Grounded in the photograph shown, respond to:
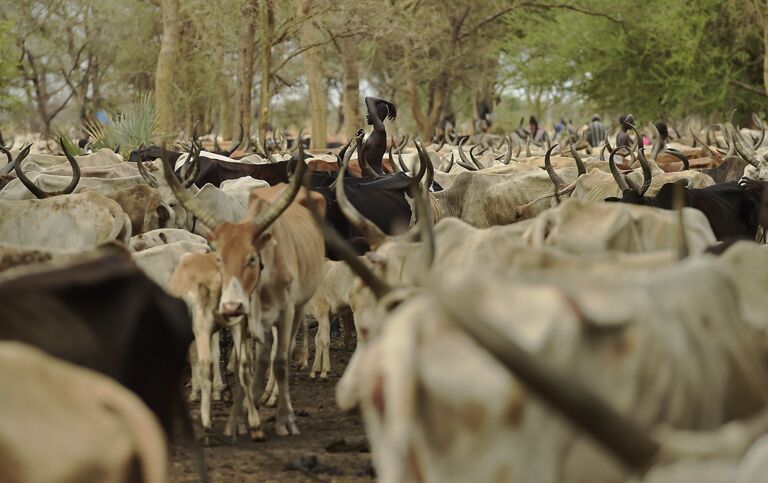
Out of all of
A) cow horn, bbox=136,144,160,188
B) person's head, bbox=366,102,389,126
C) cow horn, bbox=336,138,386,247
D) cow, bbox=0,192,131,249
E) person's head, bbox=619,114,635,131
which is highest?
person's head, bbox=366,102,389,126

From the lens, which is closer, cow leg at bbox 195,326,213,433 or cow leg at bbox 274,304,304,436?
cow leg at bbox 195,326,213,433

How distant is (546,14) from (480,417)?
143 feet

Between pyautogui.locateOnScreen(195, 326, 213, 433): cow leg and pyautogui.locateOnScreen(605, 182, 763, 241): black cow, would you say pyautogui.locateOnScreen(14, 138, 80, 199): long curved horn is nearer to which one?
pyautogui.locateOnScreen(195, 326, 213, 433): cow leg

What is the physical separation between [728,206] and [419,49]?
3055 cm

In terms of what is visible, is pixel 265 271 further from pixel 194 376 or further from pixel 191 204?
pixel 194 376

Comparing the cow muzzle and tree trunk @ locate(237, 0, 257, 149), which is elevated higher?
tree trunk @ locate(237, 0, 257, 149)

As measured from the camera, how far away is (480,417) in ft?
11.7

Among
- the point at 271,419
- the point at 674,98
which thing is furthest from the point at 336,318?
the point at 674,98

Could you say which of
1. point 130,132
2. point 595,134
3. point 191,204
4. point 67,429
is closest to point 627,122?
point 130,132

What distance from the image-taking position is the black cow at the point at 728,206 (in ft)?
36.4

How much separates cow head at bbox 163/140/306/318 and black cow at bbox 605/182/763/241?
3803 mm

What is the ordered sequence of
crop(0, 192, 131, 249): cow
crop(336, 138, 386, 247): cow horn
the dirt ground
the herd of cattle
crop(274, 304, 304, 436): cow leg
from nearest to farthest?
the herd of cattle
the dirt ground
crop(336, 138, 386, 247): cow horn
crop(274, 304, 304, 436): cow leg
crop(0, 192, 131, 249): cow

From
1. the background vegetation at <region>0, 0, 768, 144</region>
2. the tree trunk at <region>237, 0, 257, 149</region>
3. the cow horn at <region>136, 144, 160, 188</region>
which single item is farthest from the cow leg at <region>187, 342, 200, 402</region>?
the tree trunk at <region>237, 0, 257, 149</region>

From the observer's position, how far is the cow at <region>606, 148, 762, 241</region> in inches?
436
